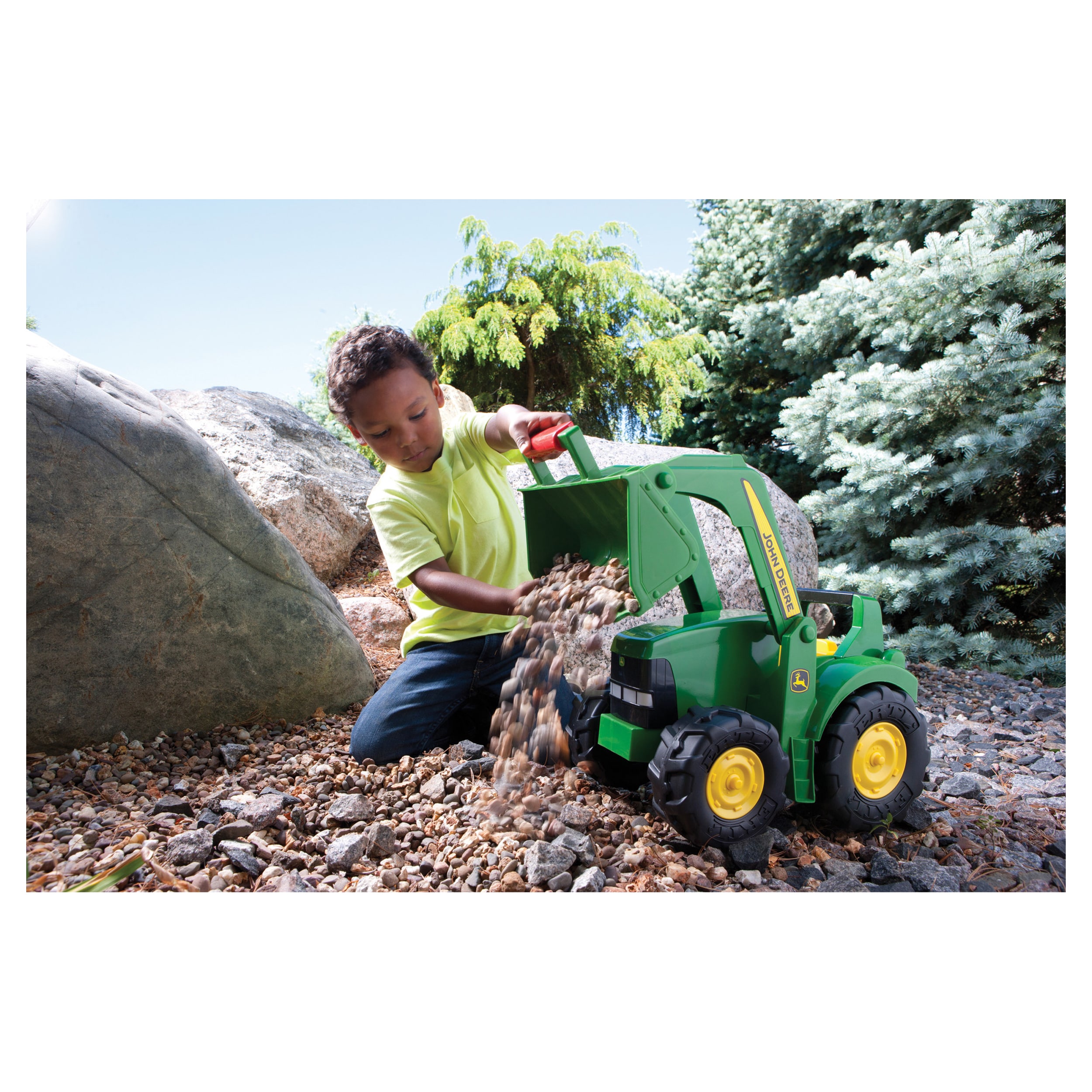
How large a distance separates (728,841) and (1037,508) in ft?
10.9

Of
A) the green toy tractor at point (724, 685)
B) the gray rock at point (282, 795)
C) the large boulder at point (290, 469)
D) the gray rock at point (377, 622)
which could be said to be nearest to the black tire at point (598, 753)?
the green toy tractor at point (724, 685)

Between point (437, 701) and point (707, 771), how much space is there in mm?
1136

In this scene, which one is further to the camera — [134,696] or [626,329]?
[626,329]

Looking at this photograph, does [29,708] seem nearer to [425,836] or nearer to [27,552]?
[27,552]

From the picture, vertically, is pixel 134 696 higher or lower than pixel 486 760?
higher

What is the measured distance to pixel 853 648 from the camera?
196cm

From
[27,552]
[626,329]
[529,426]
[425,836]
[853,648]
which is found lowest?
[425,836]

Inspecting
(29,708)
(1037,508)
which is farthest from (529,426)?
(1037,508)

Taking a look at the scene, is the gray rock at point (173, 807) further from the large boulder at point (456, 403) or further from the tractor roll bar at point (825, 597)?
the large boulder at point (456, 403)

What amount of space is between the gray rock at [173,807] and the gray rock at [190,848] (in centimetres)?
21

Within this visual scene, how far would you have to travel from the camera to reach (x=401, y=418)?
225 centimetres

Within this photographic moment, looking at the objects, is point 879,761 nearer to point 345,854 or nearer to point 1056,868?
point 1056,868

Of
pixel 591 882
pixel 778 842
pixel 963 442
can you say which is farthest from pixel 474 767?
pixel 963 442

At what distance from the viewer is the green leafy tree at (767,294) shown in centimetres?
466
